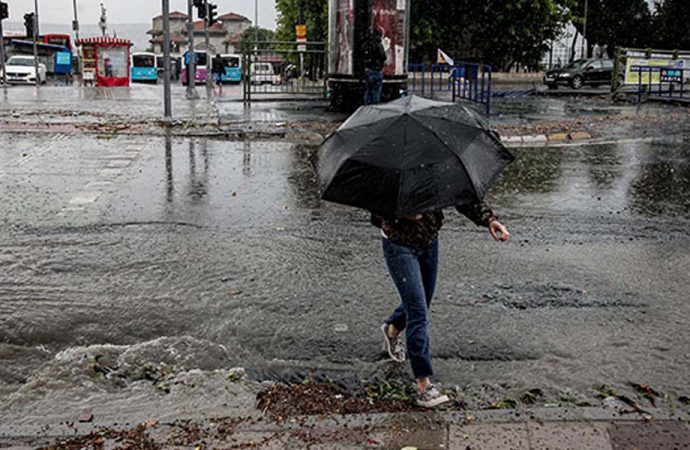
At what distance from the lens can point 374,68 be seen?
1794cm

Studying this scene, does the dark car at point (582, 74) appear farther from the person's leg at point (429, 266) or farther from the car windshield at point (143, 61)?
the person's leg at point (429, 266)

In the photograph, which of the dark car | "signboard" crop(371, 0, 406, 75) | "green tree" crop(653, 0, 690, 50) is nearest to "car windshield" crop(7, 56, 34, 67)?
the dark car

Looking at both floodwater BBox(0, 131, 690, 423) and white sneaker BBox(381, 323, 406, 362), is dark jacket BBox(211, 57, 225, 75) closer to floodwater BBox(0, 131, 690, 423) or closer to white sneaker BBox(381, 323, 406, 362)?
floodwater BBox(0, 131, 690, 423)

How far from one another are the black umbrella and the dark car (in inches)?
1340

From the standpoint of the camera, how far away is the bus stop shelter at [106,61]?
131ft

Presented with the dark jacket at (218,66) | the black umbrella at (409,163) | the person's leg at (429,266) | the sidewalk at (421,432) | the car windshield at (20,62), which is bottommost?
the sidewalk at (421,432)

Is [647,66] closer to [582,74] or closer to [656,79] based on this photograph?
[656,79]

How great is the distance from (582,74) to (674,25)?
1766 centimetres

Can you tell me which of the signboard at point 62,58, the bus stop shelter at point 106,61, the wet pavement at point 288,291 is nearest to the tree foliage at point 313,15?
the bus stop shelter at point 106,61

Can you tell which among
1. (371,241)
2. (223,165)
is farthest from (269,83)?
(371,241)

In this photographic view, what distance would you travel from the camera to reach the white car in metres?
45.2

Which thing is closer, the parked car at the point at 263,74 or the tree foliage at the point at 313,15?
the parked car at the point at 263,74

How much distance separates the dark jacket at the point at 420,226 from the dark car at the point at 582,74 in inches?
1335

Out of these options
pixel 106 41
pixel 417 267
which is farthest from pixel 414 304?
pixel 106 41
